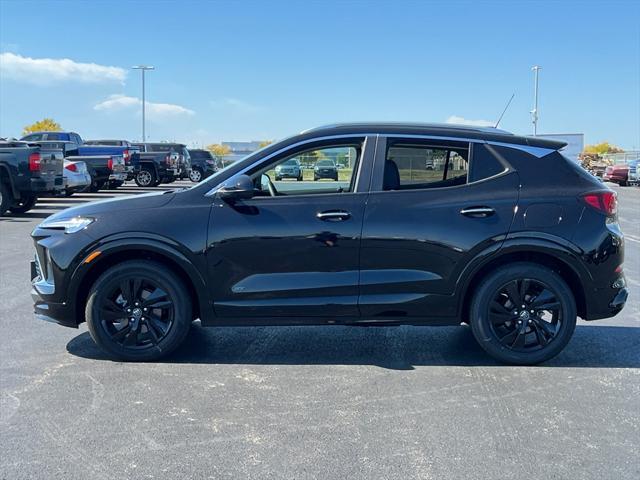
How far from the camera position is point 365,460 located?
3.41m

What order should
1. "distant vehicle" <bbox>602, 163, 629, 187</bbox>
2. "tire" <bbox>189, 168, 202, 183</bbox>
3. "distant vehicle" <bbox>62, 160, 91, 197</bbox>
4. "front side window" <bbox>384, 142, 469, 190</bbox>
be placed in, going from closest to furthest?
"front side window" <bbox>384, 142, 469, 190</bbox> → "distant vehicle" <bbox>62, 160, 91, 197</bbox> → "tire" <bbox>189, 168, 202, 183</bbox> → "distant vehicle" <bbox>602, 163, 629, 187</bbox>

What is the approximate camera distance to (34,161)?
14.5 meters

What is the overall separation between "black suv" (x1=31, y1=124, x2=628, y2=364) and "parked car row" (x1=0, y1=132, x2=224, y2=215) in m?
10.6

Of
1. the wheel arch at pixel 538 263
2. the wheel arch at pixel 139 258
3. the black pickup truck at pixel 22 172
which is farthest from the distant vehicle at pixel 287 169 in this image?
the black pickup truck at pixel 22 172

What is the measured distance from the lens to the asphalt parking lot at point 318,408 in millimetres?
3381

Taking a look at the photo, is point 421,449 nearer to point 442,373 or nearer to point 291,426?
point 291,426

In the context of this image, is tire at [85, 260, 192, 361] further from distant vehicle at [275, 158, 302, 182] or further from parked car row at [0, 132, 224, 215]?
parked car row at [0, 132, 224, 215]

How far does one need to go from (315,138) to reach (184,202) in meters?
1.14

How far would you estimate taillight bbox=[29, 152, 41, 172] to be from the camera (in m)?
14.5

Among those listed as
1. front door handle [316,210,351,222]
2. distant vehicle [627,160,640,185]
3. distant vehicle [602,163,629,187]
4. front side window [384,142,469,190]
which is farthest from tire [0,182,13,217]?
distant vehicle [602,163,629,187]

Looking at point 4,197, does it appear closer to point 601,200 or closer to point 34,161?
point 34,161

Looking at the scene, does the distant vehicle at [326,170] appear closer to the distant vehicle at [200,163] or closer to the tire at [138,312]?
the tire at [138,312]

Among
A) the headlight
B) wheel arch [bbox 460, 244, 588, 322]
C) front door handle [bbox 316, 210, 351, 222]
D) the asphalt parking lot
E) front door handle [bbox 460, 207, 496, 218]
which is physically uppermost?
front door handle [bbox 460, 207, 496, 218]

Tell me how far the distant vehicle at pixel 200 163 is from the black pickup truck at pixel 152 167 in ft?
19.4
